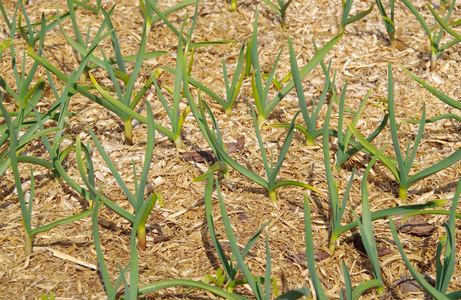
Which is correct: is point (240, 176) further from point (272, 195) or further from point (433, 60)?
point (433, 60)

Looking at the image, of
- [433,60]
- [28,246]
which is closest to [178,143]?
[28,246]

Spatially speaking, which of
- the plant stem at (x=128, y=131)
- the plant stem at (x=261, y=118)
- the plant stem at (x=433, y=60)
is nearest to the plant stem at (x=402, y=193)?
the plant stem at (x=261, y=118)

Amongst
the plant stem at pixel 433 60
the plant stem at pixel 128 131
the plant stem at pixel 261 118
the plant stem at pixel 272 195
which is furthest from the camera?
the plant stem at pixel 433 60

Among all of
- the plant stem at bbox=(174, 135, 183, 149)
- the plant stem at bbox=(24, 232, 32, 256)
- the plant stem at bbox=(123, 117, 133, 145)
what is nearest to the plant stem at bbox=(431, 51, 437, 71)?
the plant stem at bbox=(174, 135, 183, 149)

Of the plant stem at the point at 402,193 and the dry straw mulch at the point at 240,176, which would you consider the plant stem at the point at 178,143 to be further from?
the plant stem at the point at 402,193

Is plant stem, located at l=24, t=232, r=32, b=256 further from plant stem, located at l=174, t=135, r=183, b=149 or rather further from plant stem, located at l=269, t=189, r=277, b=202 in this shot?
plant stem, located at l=269, t=189, r=277, b=202

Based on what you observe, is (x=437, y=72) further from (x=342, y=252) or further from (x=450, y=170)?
(x=342, y=252)

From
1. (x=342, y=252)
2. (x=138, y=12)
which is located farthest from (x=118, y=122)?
(x=342, y=252)

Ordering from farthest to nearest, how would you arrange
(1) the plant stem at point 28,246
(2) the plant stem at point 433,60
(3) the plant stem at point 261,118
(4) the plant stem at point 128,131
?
(2) the plant stem at point 433,60 → (3) the plant stem at point 261,118 → (4) the plant stem at point 128,131 → (1) the plant stem at point 28,246

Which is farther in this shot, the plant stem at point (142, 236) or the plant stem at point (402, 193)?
the plant stem at point (402, 193)
